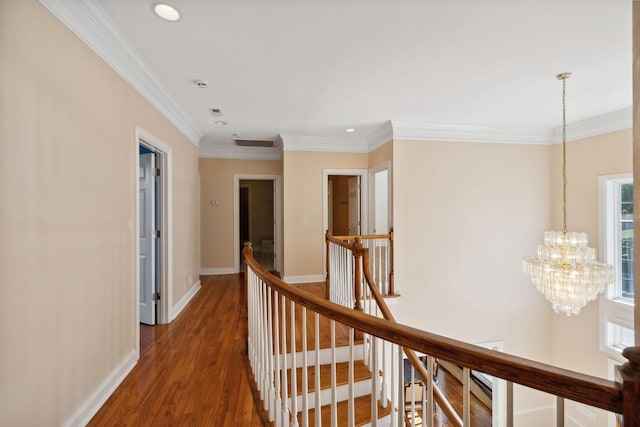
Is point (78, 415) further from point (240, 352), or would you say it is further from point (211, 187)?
point (211, 187)

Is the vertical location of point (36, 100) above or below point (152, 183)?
above

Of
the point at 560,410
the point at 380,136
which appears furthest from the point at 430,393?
the point at 380,136

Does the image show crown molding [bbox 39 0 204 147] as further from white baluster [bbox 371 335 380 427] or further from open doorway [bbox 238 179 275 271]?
open doorway [bbox 238 179 275 271]

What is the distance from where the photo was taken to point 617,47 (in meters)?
2.13

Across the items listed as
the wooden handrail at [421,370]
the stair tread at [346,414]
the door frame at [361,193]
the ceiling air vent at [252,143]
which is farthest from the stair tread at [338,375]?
the ceiling air vent at [252,143]

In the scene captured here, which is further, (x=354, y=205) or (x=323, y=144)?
(x=354, y=205)

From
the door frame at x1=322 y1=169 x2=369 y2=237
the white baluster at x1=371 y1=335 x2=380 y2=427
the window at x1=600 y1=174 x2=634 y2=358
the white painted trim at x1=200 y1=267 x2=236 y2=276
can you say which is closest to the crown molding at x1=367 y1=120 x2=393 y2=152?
the door frame at x1=322 y1=169 x2=369 y2=237

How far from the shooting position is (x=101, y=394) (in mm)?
1930

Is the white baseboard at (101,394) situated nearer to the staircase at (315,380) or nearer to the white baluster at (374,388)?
the staircase at (315,380)

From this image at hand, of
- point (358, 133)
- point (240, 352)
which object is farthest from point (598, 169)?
point (240, 352)

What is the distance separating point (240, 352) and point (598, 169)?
16.8 feet

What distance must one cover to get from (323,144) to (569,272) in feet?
12.2

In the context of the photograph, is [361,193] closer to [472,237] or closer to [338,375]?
[472,237]

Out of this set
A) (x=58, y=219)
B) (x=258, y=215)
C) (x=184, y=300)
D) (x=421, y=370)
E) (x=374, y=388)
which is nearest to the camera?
(x=374, y=388)
